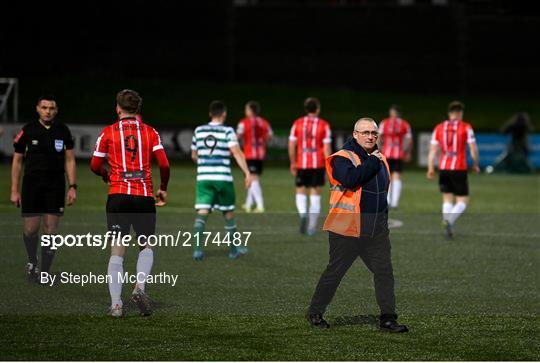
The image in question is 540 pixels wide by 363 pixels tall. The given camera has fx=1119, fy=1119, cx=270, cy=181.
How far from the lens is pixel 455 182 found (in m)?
16.7

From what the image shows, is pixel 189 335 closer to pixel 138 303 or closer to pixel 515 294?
pixel 138 303

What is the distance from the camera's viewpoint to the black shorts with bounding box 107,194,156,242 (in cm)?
957

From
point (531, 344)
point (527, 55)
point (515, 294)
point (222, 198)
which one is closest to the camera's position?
point (531, 344)

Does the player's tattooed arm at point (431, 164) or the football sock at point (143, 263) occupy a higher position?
the player's tattooed arm at point (431, 164)

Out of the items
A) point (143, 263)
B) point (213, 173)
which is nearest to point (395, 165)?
point (213, 173)

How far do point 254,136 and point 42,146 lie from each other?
10.4 m

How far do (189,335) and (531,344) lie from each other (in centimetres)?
271

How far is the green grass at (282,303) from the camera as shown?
27.9ft

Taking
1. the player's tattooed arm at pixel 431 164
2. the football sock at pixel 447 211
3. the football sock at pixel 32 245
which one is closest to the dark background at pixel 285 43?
the player's tattooed arm at pixel 431 164

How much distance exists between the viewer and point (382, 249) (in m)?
9.06

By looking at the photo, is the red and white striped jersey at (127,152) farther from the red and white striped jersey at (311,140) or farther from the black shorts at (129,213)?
the red and white striped jersey at (311,140)

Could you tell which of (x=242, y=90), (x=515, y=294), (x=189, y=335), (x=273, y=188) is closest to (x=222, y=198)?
(x=515, y=294)

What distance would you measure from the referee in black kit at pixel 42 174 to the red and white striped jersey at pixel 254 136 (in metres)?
9.97

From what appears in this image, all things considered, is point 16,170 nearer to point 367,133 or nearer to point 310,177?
point 367,133
